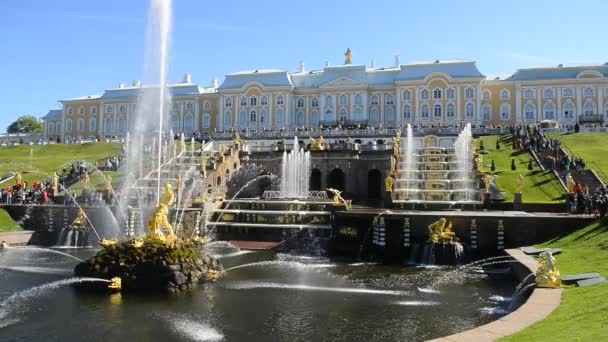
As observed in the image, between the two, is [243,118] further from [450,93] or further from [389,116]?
[450,93]

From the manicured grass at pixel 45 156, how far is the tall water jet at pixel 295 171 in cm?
2054

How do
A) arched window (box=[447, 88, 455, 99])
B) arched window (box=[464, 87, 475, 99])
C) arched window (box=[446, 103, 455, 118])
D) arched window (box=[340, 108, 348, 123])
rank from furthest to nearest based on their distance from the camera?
arched window (box=[340, 108, 348, 123])
arched window (box=[446, 103, 455, 118])
arched window (box=[447, 88, 455, 99])
arched window (box=[464, 87, 475, 99])

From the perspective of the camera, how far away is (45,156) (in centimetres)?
A: 6356

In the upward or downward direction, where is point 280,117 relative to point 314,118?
upward

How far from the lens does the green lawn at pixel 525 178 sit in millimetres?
32438

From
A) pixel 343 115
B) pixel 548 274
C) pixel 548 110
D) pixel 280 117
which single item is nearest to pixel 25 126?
pixel 280 117

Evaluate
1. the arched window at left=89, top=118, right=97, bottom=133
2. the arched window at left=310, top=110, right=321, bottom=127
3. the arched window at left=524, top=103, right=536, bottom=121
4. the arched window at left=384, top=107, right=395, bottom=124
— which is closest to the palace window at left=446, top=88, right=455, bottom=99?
the arched window at left=384, top=107, right=395, bottom=124

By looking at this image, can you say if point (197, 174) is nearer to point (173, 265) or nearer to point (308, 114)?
point (173, 265)

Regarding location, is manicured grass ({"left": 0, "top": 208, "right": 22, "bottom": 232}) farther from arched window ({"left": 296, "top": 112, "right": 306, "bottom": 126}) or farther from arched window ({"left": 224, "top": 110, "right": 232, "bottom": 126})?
arched window ({"left": 296, "top": 112, "right": 306, "bottom": 126})

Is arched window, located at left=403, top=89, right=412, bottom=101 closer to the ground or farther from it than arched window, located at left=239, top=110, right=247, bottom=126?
farther from it

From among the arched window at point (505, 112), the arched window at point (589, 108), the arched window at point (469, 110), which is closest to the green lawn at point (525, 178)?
the arched window at point (469, 110)

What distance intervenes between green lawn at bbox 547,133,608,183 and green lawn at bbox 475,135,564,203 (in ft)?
11.2

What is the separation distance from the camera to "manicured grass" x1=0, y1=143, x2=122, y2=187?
50594 mm

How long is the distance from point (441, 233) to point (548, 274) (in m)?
10.2
